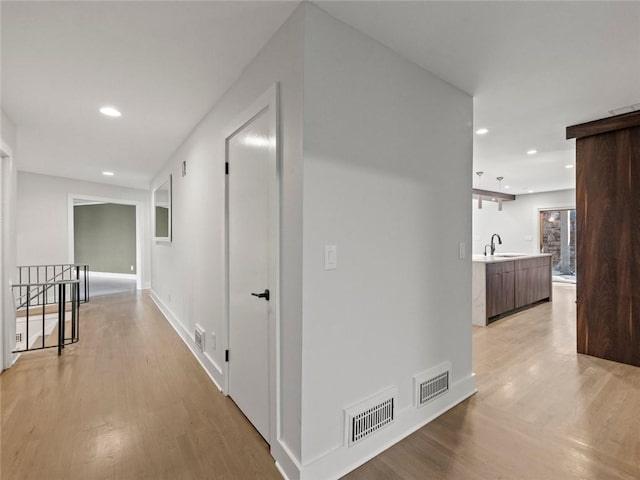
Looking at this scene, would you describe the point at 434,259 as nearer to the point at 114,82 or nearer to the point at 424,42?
the point at 424,42

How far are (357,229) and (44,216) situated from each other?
689 centimetres

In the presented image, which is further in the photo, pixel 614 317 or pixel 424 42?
pixel 614 317

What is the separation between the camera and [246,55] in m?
2.01

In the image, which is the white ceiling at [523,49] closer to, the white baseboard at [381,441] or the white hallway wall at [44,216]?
the white baseboard at [381,441]

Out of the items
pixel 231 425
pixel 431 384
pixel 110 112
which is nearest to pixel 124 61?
pixel 110 112

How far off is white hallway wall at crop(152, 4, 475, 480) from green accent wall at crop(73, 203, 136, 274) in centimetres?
903

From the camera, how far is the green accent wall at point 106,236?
391 inches

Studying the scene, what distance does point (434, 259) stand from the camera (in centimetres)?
224

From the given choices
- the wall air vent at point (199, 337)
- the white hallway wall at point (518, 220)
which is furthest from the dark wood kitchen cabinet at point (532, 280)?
the wall air vent at point (199, 337)

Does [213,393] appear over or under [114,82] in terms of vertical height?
Answer: under

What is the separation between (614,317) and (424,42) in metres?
3.36

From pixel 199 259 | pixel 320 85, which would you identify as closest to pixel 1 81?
pixel 199 259

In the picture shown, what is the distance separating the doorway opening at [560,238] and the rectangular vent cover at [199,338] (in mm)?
8957

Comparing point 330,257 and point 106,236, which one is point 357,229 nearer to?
point 330,257
